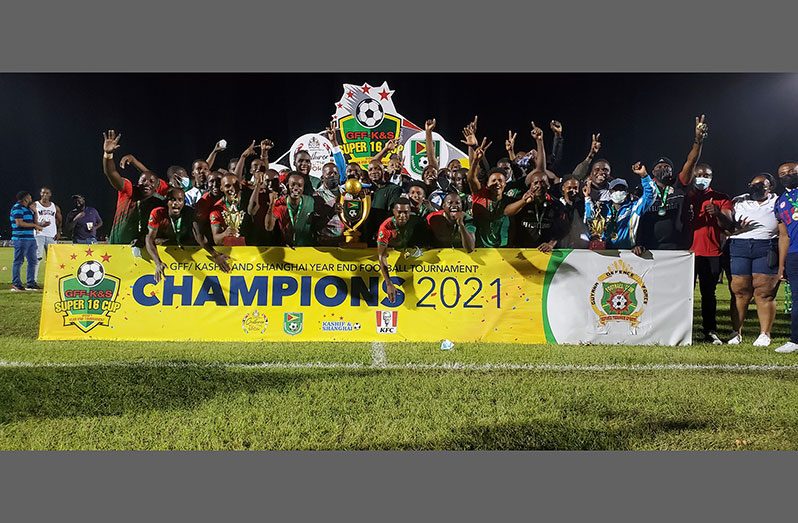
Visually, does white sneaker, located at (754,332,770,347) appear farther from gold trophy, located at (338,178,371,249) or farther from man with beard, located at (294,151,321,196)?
man with beard, located at (294,151,321,196)

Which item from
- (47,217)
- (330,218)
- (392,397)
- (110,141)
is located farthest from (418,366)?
(47,217)

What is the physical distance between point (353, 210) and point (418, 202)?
705mm

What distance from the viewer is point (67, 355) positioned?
518cm

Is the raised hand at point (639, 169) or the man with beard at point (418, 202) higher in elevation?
the raised hand at point (639, 169)

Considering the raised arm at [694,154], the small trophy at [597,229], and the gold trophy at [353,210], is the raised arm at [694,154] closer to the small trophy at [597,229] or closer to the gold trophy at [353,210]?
the small trophy at [597,229]

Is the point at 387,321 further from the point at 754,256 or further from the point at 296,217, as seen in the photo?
the point at 754,256

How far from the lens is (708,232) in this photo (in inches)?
240

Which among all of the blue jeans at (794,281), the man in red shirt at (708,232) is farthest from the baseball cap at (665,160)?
the blue jeans at (794,281)

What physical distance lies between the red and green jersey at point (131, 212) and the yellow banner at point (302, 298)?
0.29 meters

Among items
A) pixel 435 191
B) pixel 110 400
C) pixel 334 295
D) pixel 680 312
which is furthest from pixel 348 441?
pixel 680 312

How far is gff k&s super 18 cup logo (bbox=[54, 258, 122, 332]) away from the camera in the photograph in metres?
5.88

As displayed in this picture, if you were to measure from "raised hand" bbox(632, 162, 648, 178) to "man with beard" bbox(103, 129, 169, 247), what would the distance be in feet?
17.1

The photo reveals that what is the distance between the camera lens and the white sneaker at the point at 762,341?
5.95 metres

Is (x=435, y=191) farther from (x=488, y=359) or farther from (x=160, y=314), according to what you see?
(x=160, y=314)
